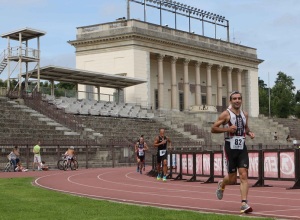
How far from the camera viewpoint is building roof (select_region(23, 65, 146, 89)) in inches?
2156

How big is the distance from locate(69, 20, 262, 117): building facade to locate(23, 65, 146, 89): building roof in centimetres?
581

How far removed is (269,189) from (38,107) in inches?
1312

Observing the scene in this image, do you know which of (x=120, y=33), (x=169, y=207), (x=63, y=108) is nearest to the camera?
(x=169, y=207)

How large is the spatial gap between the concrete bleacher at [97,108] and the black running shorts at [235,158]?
1629 inches

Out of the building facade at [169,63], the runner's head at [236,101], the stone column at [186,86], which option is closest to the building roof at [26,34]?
the building facade at [169,63]

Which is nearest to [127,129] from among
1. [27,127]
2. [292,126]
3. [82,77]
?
[82,77]

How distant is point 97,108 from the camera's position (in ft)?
190

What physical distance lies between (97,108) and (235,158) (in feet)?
151

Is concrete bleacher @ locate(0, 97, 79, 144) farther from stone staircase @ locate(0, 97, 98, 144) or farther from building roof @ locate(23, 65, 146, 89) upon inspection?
building roof @ locate(23, 65, 146, 89)

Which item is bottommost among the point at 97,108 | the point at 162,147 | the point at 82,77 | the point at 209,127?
the point at 162,147

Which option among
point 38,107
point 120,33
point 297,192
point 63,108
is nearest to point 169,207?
point 297,192

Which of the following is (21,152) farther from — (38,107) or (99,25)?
(99,25)

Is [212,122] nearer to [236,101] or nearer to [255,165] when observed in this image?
[255,165]

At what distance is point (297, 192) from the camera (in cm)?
1736
